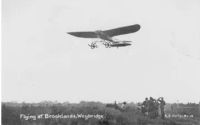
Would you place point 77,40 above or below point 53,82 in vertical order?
above

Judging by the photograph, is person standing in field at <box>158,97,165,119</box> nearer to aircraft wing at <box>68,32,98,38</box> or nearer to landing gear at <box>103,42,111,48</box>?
landing gear at <box>103,42,111,48</box>

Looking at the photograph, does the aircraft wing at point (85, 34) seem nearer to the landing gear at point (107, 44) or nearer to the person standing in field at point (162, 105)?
the landing gear at point (107, 44)

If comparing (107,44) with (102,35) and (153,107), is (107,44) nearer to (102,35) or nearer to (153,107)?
(102,35)

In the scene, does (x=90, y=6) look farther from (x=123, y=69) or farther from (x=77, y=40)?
(x=123, y=69)

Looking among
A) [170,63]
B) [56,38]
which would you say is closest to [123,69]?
[170,63]

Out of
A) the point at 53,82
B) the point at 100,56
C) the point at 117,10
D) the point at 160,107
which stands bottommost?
the point at 160,107

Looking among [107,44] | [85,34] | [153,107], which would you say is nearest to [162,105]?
[153,107]

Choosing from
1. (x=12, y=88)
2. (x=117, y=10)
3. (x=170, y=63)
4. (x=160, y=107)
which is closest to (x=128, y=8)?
(x=117, y=10)
